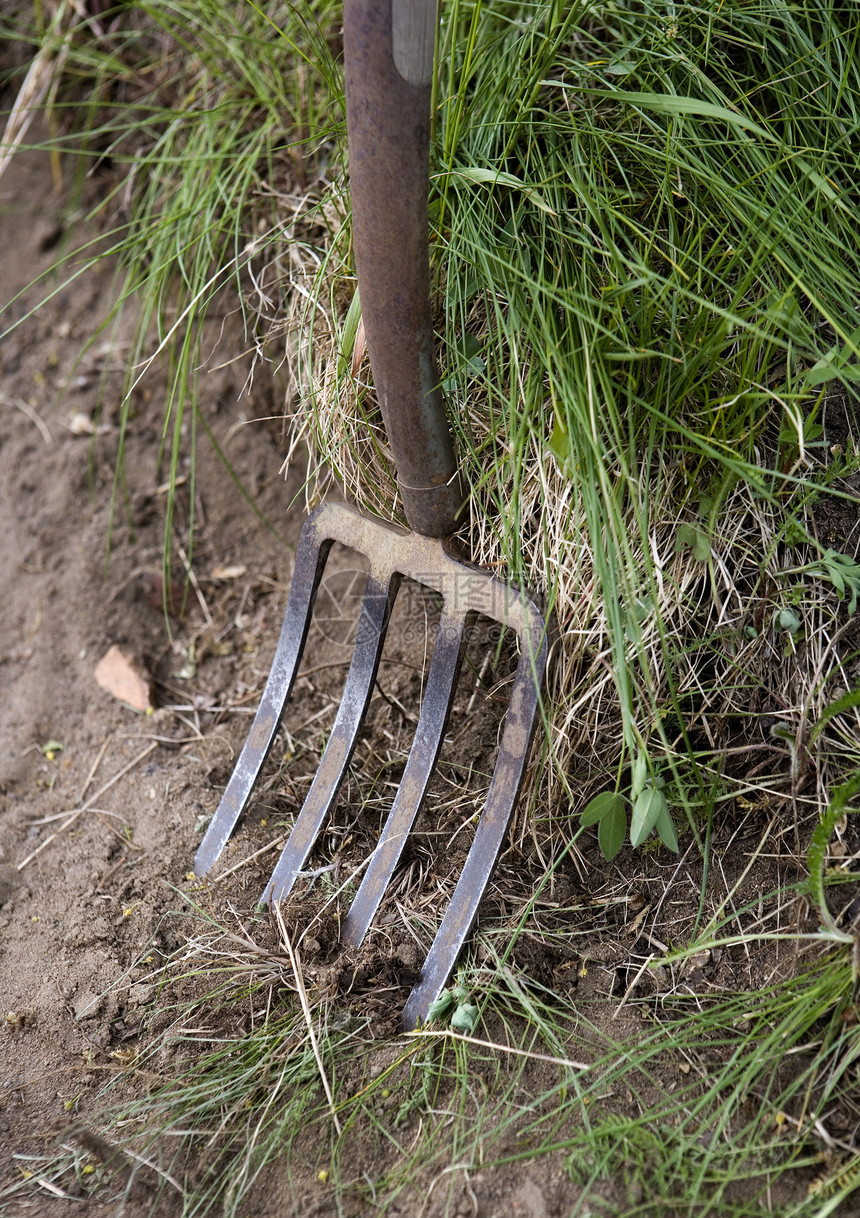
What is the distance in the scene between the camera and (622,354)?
1231 millimetres

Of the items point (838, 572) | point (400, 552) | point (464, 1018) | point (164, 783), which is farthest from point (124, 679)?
point (838, 572)

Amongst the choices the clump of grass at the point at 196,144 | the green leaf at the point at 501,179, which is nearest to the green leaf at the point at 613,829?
the green leaf at the point at 501,179

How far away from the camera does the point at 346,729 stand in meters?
1.57

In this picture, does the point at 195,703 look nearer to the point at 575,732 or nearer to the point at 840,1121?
the point at 575,732

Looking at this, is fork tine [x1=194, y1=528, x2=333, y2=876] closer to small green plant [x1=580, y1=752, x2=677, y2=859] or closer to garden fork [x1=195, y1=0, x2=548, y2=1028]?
garden fork [x1=195, y1=0, x2=548, y2=1028]

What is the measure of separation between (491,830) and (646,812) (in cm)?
24

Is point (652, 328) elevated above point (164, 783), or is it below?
above

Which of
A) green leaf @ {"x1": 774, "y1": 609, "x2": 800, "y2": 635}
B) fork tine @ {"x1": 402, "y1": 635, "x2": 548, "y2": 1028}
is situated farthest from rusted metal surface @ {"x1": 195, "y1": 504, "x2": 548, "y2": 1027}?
green leaf @ {"x1": 774, "y1": 609, "x2": 800, "y2": 635}

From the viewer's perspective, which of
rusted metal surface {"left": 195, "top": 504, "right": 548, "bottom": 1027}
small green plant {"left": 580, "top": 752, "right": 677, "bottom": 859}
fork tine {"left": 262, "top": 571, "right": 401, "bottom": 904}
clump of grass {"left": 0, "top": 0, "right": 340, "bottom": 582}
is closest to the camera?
small green plant {"left": 580, "top": 752, "right": 677, "bottom": 859}

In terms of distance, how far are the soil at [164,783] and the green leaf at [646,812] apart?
0.18 m

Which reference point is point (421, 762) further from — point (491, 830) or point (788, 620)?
point (788, 620)

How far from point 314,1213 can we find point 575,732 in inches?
27.9

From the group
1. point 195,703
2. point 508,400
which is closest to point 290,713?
Result: point 195,703

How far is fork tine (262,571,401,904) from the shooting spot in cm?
152
